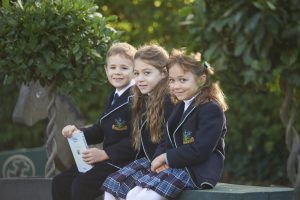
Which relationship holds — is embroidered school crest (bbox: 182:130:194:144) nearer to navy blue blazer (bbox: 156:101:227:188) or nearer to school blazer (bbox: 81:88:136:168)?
navy blue blazer (bbox: 156:101:227:188)

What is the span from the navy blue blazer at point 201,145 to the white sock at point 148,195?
0.71ft

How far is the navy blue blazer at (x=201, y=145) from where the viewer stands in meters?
5.51

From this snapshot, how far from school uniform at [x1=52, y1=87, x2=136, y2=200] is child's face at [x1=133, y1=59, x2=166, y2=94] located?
33 cm

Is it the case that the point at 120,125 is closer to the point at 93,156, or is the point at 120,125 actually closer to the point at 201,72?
the point at 93,156

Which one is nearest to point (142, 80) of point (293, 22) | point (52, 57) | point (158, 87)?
point (158, 87)

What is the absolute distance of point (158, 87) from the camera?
6184mm

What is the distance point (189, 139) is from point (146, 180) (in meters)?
0.38

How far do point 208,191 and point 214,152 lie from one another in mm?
379

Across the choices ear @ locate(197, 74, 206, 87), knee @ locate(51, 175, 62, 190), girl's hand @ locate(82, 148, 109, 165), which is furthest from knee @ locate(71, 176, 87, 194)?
ear @ locate(197, 74, 206, 87)

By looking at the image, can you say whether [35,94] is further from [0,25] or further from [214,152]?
[214,152]

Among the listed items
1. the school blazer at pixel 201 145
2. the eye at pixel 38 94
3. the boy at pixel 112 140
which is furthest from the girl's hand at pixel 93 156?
the eye at pixel 38 94

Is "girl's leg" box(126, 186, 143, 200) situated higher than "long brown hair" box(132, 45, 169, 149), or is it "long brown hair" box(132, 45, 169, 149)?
"long brown hair" box(132, 45, 169, 149)

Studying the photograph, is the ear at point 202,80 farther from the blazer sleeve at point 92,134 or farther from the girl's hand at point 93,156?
the blazer sleeve at point 92,134

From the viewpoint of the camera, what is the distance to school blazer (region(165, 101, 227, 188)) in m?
5.51
